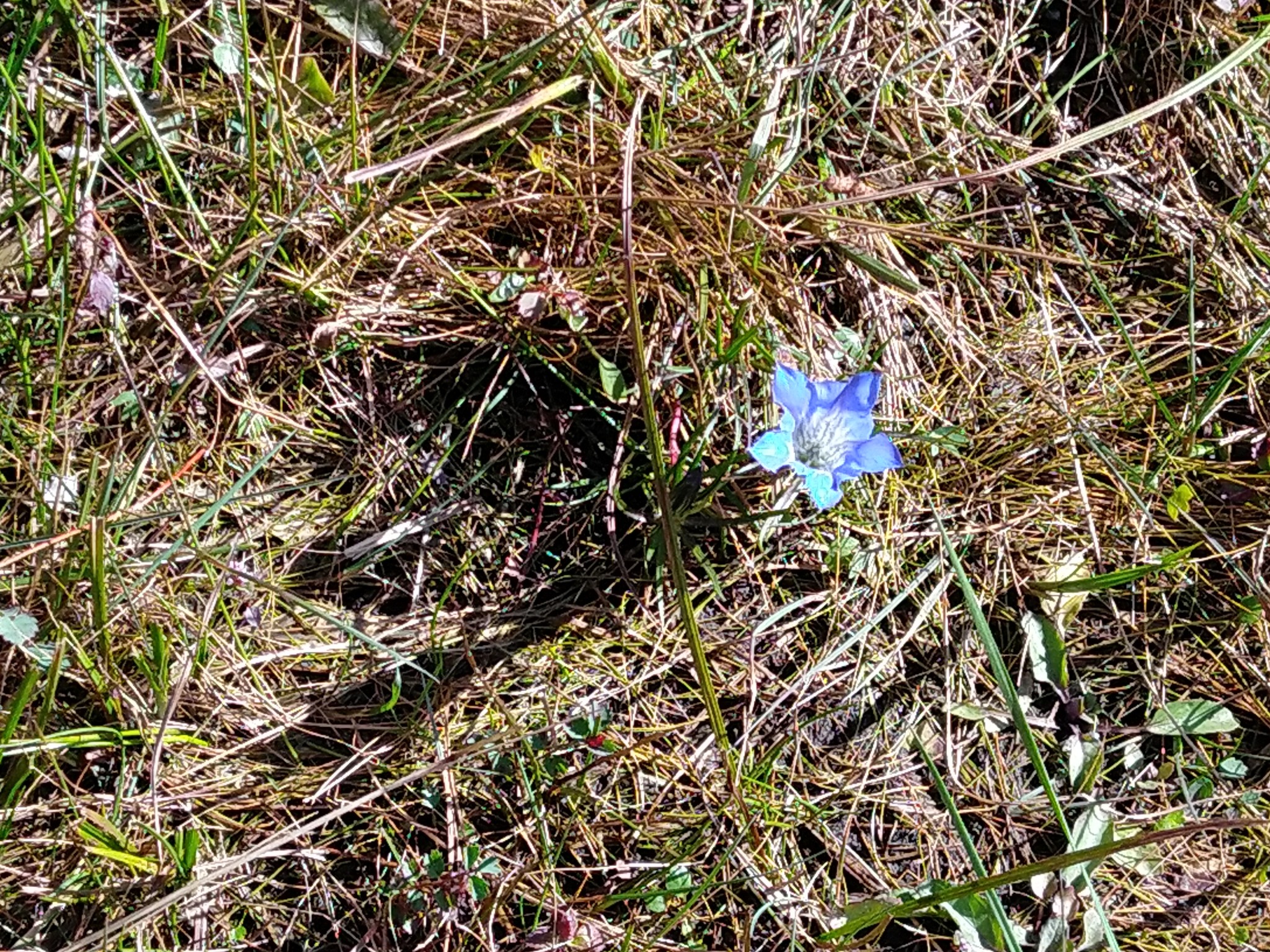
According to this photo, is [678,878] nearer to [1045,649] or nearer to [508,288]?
[1045,649]

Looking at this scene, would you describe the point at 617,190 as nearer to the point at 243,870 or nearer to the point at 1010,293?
the point at 1010,293

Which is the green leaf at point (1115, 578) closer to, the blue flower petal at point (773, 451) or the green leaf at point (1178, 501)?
the green leaf at point (1178, 501)

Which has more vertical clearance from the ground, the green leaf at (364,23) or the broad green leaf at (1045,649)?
the green leaf at (364,23)

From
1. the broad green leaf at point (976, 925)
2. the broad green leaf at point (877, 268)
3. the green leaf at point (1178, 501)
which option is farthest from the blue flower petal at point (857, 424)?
the broad green leaf at point (976, 925)

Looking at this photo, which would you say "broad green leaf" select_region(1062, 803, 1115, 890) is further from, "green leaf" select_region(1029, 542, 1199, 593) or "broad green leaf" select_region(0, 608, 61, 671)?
"broad green leaf" select_region(0, 608, 61, 671)

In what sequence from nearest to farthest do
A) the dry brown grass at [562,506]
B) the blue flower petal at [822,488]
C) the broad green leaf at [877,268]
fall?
the blue flower petal at [822,488]
the dry brown grass at [562,506]
the broad green leaf at [877,268]

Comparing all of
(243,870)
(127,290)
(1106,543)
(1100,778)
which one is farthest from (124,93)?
(1100,778)

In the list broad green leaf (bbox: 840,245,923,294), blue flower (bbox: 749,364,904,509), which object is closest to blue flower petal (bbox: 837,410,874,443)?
blue flower (bbox: 749,364,904,509)
